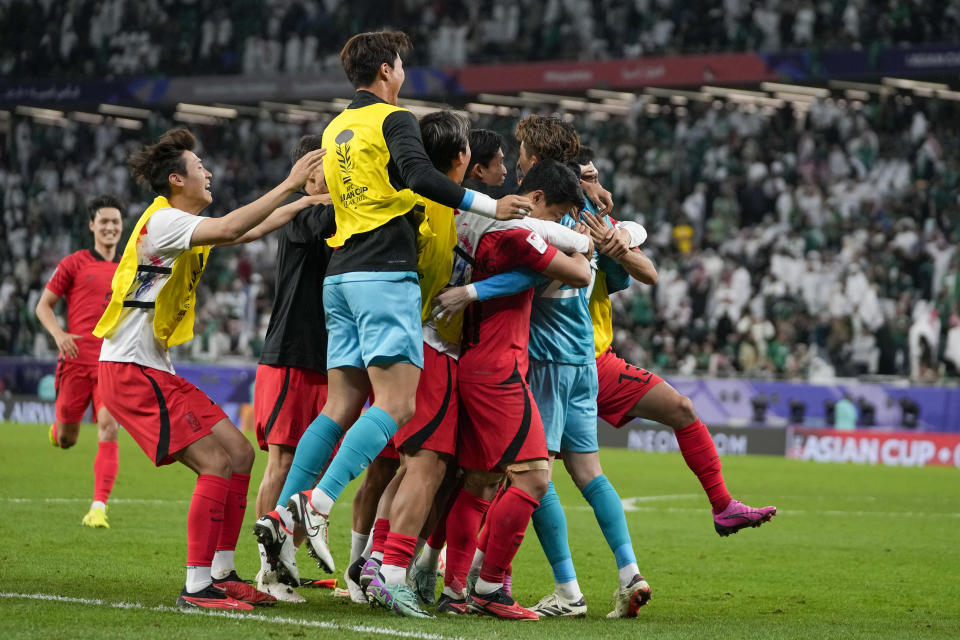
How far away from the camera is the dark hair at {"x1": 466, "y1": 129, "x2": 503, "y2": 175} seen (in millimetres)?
6500

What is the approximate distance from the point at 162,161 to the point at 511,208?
70.8 inches

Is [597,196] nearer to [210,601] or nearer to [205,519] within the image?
[205,519]

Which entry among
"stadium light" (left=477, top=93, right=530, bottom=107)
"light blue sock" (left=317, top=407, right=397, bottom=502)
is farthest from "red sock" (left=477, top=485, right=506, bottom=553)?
"stadium light" (left=477, top=93, right=530, bottom=107)

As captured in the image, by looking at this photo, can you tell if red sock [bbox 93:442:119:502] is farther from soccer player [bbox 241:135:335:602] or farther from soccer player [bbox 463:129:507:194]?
soccer player [bbox 463:129:507:194]

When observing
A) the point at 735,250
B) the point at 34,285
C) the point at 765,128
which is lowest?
the point at 34,285

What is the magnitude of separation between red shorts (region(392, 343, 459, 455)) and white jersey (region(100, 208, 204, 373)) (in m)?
1.20

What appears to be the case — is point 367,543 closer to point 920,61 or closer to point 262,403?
point 262,403

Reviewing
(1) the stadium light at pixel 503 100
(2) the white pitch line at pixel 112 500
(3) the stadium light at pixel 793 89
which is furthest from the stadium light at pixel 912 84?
(2) the white pitch line at pixel 112 500

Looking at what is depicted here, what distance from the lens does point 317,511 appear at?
222 inches

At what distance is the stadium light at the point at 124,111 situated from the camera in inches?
1501

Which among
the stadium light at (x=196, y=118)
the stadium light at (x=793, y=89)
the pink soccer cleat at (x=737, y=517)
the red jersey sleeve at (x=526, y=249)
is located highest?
the stadium light at (x=793, y=89)

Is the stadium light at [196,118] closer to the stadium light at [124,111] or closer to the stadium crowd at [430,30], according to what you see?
the stadium light at [124,111]

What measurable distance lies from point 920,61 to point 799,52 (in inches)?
105

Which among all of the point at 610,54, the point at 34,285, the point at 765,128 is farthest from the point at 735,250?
the point at 34,285
